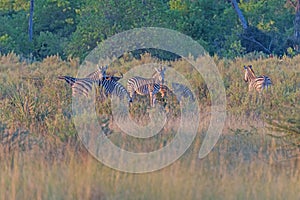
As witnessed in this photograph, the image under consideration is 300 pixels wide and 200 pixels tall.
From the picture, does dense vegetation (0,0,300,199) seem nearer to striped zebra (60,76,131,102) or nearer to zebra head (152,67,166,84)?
striped zebra (60,76,131,102)

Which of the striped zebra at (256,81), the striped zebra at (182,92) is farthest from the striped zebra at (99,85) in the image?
the striped zebra at (256,81)

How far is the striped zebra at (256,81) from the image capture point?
14.7 meters

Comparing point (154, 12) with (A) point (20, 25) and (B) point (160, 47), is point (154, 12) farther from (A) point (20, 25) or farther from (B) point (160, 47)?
(A) point (20, 25)

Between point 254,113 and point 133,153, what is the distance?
446 centimetres

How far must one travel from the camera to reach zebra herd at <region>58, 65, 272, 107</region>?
13.3 meters

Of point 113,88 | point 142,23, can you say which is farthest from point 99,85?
point 142,23

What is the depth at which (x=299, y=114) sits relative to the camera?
312 inches

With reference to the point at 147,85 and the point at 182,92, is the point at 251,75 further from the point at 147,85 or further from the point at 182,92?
the point at 182,92

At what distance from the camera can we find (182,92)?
1377 cm

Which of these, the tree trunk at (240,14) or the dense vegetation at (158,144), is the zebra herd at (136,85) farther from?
the tree trunk at (240,14)

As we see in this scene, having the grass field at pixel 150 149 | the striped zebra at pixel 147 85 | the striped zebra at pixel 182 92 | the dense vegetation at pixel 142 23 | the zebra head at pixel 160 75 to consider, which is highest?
the dense vegetation at pixel 142 23

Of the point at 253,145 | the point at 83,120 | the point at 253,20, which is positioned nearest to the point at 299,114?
the point at 253,145

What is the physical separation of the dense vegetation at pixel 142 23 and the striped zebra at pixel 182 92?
9.90 m

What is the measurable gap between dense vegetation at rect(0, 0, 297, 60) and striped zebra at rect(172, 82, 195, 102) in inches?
390
